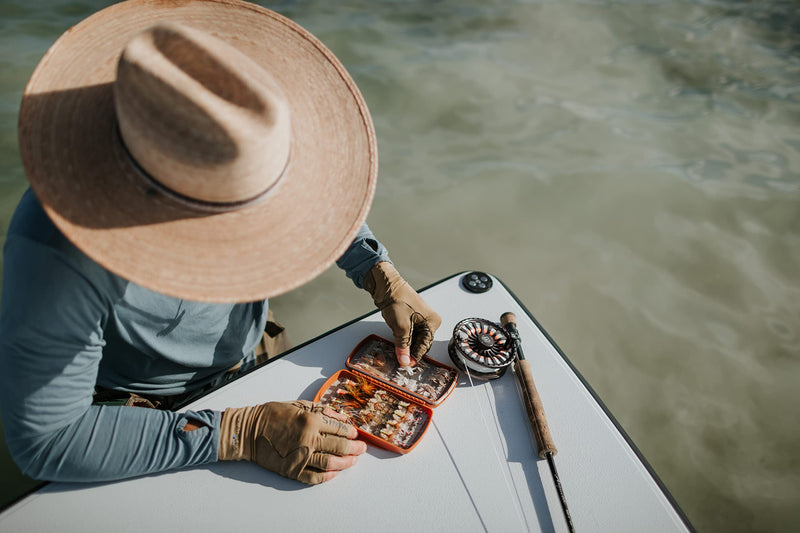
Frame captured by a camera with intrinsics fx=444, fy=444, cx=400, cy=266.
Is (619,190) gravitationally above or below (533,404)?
below

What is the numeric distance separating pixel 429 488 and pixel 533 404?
14.6 inches

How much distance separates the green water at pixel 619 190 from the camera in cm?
262

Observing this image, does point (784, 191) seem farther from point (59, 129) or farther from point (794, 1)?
point (59, 129)

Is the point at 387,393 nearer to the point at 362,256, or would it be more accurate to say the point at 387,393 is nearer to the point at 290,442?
the point at 290,442

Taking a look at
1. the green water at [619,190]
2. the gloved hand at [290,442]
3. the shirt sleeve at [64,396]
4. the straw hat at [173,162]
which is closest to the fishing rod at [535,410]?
the gloved hand at [290,442]

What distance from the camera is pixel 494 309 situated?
1.60 meters

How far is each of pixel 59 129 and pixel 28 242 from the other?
0.24 metres

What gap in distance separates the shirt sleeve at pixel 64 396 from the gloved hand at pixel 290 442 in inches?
1.9

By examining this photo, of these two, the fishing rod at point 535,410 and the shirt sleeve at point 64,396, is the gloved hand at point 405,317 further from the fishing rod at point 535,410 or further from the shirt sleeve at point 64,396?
the shirt sleeve at point 64,396

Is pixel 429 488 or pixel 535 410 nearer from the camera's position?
pixel 429 488

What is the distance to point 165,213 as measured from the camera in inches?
31.1

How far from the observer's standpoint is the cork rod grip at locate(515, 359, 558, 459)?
118 centimetres

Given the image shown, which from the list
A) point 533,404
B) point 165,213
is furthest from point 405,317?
point 165,213

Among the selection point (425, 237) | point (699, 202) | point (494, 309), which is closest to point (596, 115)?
point (699, 202)
